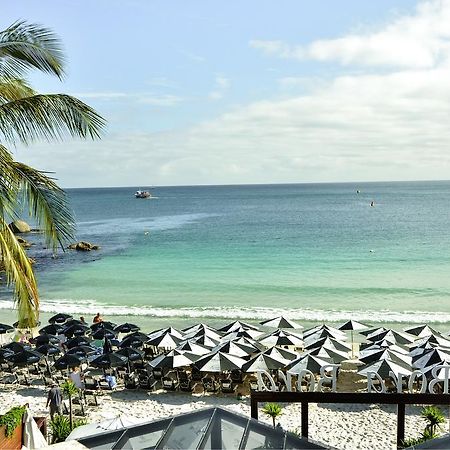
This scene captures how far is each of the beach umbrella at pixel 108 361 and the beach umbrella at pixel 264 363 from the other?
3924mm

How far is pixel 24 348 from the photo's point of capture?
18828mm

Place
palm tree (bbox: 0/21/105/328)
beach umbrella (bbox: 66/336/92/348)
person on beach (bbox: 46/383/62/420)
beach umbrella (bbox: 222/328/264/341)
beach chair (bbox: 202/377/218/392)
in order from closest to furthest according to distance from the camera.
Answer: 1. palm tree (bbox: 0/21/105/328)
2. person on beach (bbox: 46/383/62/420)
3. beach chair (bbox: 202/377/218/392)
4. beach umbrella (bbox: 222/328/264/341)
5. beach umbrella (bbox: 66/336/92/348)

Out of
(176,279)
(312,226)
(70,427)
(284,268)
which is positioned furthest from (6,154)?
(312,226)

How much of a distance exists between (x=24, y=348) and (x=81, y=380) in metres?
3.63

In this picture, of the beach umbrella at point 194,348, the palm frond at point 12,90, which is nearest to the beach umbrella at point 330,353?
the beach umbrella at point 194,348

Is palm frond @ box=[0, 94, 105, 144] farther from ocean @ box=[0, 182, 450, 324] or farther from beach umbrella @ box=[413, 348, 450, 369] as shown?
ocean @ box=[0, 182, 450, 324]

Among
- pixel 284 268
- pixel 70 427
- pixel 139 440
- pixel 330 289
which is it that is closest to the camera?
pixel 139 440

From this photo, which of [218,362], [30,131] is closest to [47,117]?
[30,131]

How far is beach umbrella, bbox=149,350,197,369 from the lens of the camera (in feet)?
55.0

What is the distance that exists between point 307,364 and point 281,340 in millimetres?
3171

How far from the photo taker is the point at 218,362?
53.9 ft

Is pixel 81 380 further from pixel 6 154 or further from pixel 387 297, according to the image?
pixel 387 297

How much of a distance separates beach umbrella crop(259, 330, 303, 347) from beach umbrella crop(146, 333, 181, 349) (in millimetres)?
3012

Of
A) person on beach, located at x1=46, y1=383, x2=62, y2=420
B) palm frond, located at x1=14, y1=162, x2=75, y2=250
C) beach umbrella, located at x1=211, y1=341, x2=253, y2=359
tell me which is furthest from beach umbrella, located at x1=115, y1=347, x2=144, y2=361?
palm frond, located at x1=14, y1=162, x2=75, y2=250
